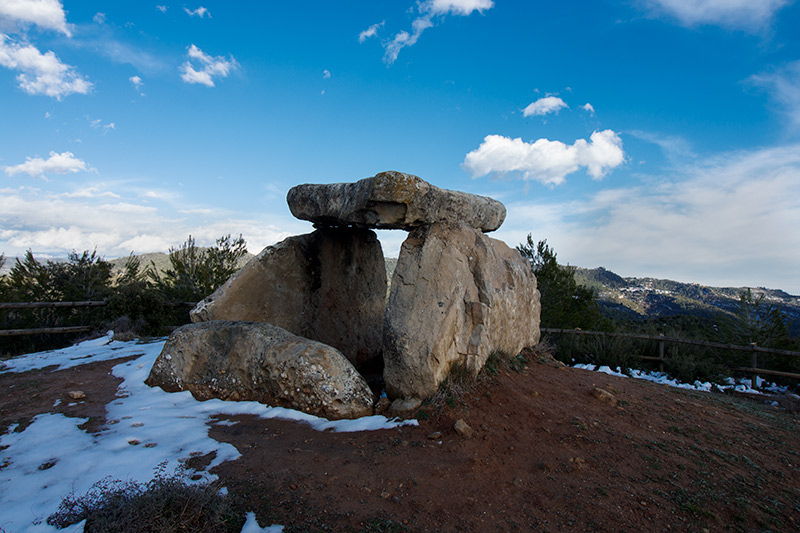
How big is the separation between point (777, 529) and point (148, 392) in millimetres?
6640

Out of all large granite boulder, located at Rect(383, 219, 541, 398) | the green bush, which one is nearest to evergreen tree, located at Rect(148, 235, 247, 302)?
the green bush

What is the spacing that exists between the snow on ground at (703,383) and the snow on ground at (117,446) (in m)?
5.65

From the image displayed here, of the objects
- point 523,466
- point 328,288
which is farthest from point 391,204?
point 523,466

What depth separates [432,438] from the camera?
417 cm

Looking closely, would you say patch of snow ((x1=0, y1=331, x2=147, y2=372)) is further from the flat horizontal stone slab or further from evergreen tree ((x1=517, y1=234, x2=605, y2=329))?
evergreen tree ((x1=517, y1=234, x2=605, y2=329))

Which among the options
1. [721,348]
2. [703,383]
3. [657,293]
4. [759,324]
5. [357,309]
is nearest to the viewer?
[703,383]

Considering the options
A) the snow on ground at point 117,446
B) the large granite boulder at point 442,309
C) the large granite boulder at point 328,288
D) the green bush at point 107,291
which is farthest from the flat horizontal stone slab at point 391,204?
the green bush at point 107,291

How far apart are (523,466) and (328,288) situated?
500cm

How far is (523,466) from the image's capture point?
3.67 metres

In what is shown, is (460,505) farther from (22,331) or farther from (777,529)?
(22,331)

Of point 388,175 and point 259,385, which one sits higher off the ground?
point 388,175

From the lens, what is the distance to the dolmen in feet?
16.5

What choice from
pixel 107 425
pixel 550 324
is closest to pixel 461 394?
pixel 107 425

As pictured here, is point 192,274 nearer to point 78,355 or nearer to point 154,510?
point 78,355
